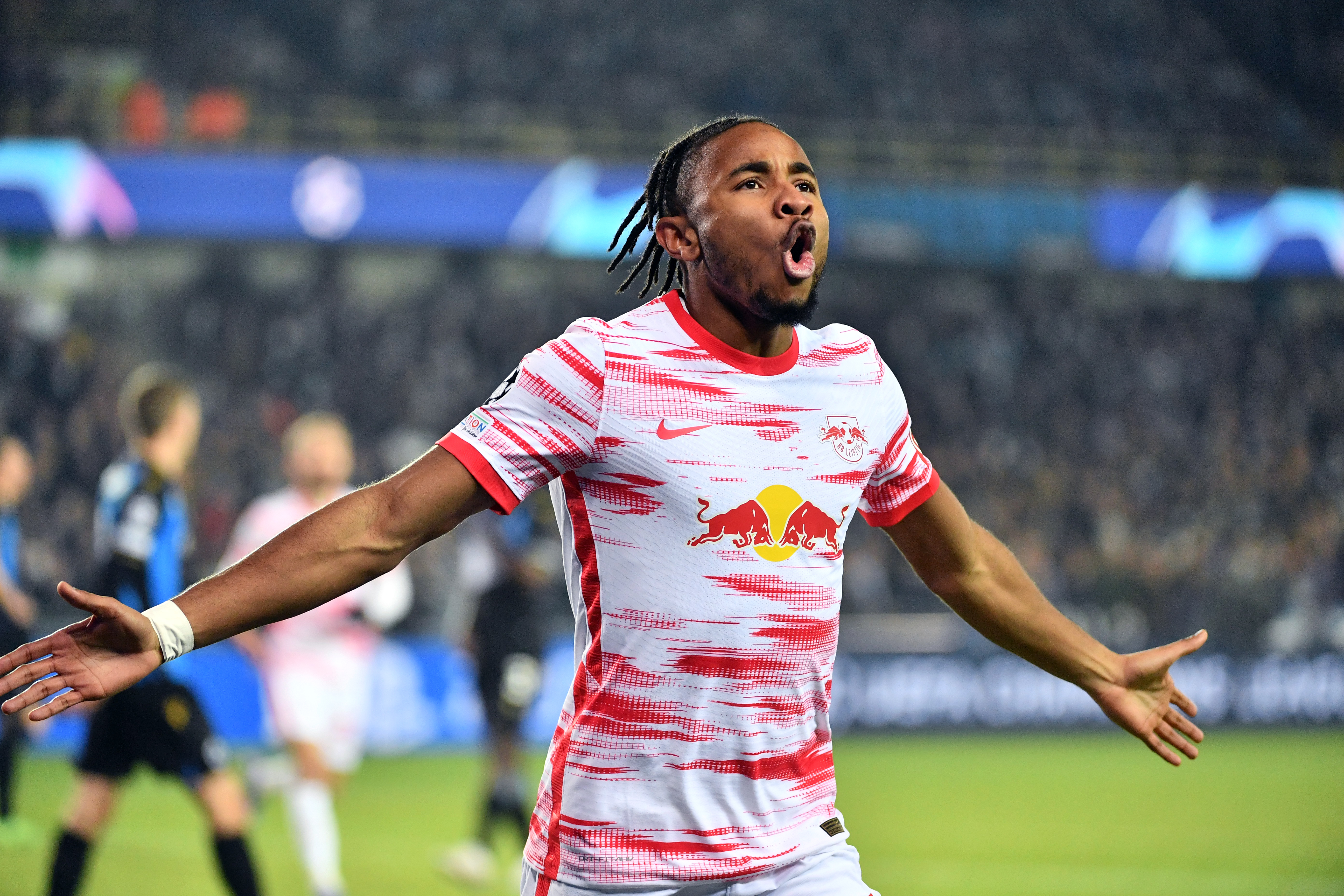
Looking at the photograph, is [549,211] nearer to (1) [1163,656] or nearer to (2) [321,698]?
(2) [321,698]

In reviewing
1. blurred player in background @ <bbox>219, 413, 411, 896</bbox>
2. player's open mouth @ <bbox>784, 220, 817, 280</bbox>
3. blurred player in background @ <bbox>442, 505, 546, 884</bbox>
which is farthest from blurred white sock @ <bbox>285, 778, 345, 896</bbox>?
player's open mouth @ <bbox>784, 220, 817, 280</bbox>

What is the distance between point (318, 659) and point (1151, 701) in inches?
195

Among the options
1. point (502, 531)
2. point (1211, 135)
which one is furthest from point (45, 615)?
point (1211, 135)

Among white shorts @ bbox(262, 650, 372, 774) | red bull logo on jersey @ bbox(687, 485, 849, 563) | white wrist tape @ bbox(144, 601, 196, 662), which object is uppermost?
red bull logo on jersey @ bbox(687, 485, 849, 563)

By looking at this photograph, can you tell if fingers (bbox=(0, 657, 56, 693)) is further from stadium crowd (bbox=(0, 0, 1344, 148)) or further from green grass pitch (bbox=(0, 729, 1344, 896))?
stadium crowd (bbox=(0, 0, 1344, 148))

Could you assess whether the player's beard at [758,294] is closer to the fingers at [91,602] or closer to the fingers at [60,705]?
the fingers at [91,602]

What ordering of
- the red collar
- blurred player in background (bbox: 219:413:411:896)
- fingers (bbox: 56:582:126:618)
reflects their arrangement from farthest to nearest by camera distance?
1. blurred player in background (bbox: 219:413:411:896)
2. the red collar
3. fingers (bbox: 56:582:126:618)

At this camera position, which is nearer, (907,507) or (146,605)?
(907,507)

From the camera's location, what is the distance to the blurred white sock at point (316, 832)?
22.0ft

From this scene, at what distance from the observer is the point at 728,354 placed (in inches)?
107

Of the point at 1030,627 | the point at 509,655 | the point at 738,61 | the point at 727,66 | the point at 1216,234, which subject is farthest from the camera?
the point at 738,61

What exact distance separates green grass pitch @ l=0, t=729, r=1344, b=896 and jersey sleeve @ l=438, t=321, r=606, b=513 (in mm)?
5405

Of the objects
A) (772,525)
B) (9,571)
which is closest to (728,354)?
(772,525)

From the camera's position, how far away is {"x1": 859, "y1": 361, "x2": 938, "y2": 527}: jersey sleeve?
2.90 m
